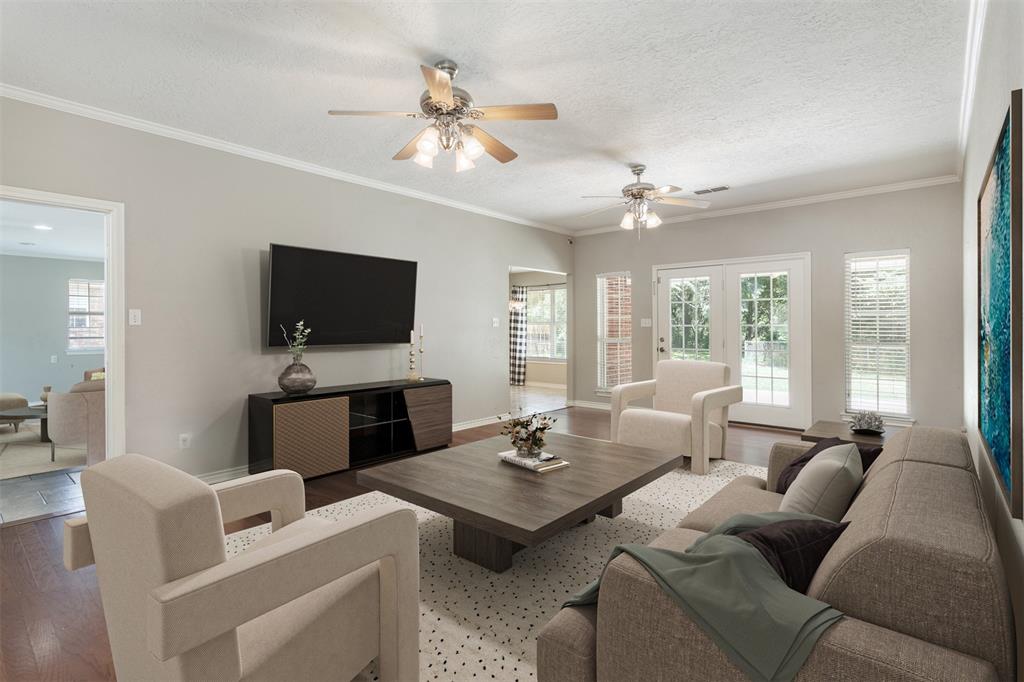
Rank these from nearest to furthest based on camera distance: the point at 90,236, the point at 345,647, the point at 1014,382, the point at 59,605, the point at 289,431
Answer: the point at 1014,382 → the point at 345,647 → the point at 59,605 → the point at 289,431 → the point at 90,236

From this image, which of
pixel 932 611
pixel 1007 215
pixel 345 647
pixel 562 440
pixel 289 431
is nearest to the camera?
pixel 932 611

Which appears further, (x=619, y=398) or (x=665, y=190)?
(x=619, y=398)

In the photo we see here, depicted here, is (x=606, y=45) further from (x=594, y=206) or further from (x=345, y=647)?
(x=594, y=206)

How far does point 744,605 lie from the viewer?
991mm

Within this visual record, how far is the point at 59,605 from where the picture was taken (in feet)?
7.30

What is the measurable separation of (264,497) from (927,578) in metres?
1.99

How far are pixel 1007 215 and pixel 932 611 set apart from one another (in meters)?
1.09

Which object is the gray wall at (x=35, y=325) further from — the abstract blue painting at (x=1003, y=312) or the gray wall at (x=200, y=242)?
the abstract blue painting at (x=1003, y=312)

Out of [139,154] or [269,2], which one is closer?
[269,2]

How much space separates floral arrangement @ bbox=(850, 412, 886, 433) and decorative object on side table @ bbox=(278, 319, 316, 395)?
4.09m

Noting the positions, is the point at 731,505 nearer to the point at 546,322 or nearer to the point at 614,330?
the point at 614,330

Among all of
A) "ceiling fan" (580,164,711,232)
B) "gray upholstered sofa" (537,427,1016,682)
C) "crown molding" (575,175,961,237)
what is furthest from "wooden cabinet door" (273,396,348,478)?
"crown molding" (575,175,961,237)

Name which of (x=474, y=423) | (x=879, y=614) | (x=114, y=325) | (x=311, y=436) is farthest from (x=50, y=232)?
(x=879, y=614)

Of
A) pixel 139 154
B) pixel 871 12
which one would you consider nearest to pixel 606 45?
pixel 871 12
